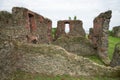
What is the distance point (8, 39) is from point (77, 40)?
1279 centimetres

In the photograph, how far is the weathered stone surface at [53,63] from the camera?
13.7m

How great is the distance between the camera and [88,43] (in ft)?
78.1

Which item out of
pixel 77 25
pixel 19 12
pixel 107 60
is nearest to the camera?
pixel 19 12

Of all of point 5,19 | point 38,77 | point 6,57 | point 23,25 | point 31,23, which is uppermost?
point 5,19

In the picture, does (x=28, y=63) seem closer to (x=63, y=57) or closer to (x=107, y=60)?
(x=63, y=57)

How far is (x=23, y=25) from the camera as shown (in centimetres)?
1739

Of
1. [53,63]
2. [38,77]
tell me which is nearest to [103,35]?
[53,63]

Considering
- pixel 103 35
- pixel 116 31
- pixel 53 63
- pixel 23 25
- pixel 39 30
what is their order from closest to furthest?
pixel 53 63, pixel 23 25, pixel 39 30, pixel 103 35, pixel 116 31

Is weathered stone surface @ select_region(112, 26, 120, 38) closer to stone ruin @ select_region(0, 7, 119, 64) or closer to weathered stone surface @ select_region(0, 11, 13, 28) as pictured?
stone ruin @ select_region(0, 7, 119, 64)

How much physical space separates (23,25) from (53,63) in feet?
16.2

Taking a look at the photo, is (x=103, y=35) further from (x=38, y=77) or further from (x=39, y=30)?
(x=38, y=77)

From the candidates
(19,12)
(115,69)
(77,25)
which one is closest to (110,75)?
(115,69)

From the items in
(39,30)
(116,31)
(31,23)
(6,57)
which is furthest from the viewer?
(116,31)

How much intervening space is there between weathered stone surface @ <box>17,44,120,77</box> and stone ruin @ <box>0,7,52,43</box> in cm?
260
